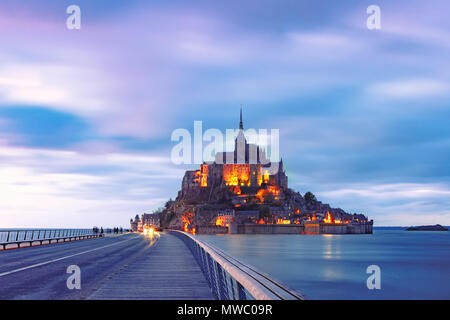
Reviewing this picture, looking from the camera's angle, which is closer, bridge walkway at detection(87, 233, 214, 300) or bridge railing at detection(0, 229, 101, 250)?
bridge walkway at detection(87, 233, 214, 300)

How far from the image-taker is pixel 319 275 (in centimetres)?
6106

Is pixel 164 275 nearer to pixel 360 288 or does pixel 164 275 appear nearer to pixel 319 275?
pixel 360 288

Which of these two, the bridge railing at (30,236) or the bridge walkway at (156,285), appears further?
the bridge railing at (30,236)

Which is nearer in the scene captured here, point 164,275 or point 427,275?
point 164,275

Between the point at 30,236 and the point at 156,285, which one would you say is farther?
the point at 30,236
